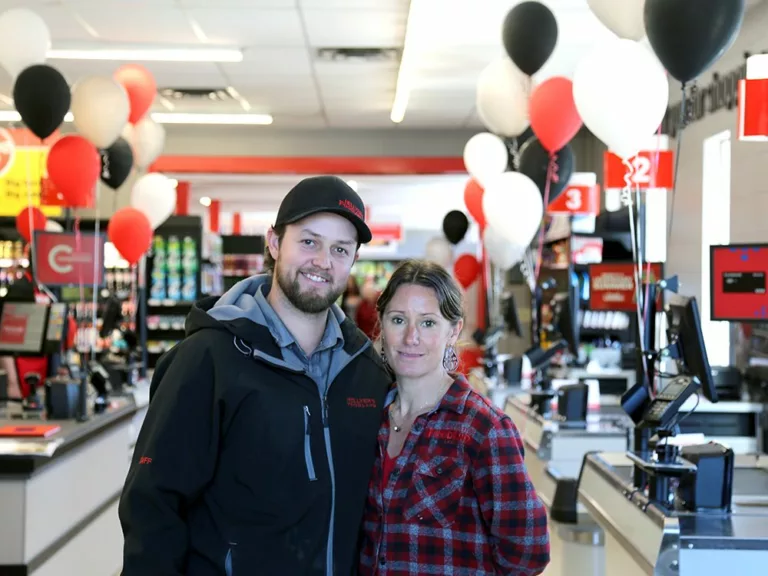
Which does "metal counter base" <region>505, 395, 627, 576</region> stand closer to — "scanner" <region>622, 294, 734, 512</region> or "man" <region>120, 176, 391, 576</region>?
"scanner" <region>622, 294, 734, 512</region>

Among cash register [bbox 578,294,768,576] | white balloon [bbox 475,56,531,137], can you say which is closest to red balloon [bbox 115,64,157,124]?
white balloon [bbox 475,56,531,137]

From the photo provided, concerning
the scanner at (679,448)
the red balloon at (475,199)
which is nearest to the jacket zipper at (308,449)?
the scanner at (679,448)

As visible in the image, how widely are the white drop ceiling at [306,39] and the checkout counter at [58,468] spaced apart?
9.49ft

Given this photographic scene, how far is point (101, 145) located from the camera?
6.26m

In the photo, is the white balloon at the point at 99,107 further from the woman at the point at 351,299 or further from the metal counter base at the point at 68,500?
the woman at the point at 351,299

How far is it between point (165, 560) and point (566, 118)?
4.58 m

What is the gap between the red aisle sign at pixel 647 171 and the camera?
263 inches

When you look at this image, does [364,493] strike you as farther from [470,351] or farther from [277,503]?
[470,351]

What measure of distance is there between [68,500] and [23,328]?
1.08 meters

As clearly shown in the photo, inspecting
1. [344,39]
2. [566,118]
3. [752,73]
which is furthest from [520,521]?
[344,39]

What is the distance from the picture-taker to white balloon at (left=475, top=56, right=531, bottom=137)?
620cm

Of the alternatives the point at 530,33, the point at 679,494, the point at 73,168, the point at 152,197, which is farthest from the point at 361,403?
the point at 152,197

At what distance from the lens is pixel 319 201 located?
2025 millimetres

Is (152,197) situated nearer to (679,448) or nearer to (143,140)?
(143,140)
